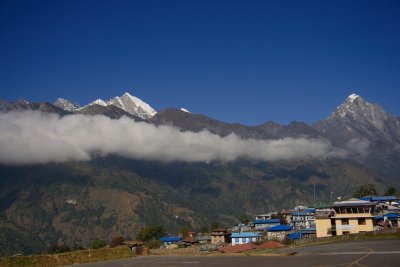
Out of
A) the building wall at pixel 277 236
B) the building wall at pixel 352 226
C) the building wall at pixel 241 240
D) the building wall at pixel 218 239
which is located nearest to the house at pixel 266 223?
the building wall at pixel 218 239

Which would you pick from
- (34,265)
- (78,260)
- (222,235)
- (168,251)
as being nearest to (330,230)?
(168,251)

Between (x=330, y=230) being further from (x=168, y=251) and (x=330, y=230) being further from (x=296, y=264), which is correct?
(x=296, y=264)

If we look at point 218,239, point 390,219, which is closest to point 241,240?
point 218,239

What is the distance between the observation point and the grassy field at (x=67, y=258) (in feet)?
195

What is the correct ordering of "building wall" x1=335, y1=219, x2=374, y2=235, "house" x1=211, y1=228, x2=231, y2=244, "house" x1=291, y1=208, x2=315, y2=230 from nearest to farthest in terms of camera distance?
"building wall" x1=335, y1=219, x2=374, y2=235 → "house" x1=211, y1=228, x2=231, y2=244 → "house" x1=291, y1=208, x2=315, y2=230

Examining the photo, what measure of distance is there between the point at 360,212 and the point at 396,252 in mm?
43377

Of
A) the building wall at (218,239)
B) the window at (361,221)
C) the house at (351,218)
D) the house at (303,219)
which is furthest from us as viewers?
the house at (303,219)

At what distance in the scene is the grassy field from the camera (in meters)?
59.5

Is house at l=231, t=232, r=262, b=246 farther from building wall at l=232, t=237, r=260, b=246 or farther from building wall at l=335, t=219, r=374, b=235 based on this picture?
building wall at l=335, t=219, r=374, b=235

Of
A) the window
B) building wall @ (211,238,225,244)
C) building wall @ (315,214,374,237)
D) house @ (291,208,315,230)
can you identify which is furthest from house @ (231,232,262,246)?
the window

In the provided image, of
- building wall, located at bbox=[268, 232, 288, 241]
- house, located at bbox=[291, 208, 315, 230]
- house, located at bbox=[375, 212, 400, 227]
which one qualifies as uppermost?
house, located at bbox=[291, 208, 315, 230]

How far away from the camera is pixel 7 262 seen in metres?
58.5

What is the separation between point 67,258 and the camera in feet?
215

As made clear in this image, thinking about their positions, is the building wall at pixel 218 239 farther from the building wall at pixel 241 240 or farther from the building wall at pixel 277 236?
the building wall at pixel 277 236
